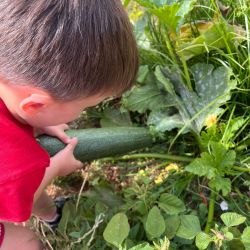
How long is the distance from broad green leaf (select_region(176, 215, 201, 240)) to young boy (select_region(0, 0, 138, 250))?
440 millimetres

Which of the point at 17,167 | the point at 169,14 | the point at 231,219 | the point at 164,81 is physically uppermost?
the point at 169,14

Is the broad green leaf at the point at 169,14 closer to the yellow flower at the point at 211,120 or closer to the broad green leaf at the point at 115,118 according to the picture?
the yellow flower at the point at 211,120

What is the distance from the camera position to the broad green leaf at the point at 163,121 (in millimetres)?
1722

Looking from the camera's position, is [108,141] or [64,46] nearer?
[64,46]

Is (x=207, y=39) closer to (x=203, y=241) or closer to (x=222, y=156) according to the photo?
(x=222, y=156)

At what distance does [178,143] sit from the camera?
6.07ft

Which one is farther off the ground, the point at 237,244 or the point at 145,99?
the point at 145,99

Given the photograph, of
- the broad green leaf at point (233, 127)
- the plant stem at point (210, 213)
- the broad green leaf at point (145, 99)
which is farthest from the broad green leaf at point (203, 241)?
the broad green leaf at point (145, 99)

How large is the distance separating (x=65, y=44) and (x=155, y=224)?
2.12ft

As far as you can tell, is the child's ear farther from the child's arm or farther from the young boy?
the child's arm

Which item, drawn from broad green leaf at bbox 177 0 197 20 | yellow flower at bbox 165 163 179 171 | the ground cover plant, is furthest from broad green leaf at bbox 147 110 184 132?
broad green leaf at bbox 177 0 197 20

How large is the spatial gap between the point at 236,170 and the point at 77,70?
0.77 metres

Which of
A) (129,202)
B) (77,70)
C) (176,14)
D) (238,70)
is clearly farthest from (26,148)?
(238,70)

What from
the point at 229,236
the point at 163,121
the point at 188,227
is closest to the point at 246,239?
the point at 229,236
